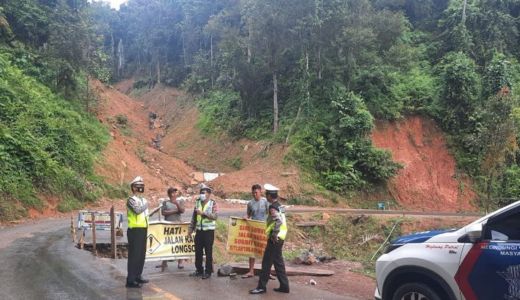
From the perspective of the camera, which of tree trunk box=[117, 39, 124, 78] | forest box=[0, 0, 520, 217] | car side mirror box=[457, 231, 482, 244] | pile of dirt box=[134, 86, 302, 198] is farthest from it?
tree trunk box=[117, 39, 124, 78]

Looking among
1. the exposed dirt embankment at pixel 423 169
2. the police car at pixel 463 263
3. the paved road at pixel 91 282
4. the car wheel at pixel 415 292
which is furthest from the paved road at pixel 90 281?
the exposed dirt embankment at pixel 423 169

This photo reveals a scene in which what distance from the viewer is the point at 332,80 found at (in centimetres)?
3509

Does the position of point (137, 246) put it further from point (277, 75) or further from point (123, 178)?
point (277, 75)

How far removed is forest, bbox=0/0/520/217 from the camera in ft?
88.6

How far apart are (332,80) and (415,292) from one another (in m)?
30.5

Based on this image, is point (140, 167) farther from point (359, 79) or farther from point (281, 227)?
point (281, 227)

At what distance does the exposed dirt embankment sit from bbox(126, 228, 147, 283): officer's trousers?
84.7 ft

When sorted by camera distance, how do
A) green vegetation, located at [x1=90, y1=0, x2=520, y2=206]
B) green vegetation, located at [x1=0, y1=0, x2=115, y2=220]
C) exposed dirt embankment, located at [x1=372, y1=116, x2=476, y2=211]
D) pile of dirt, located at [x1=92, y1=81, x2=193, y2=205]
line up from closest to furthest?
green vegetation, located at [x1=0, y1=0, x2=115, y2=220]
pile of dirt, located at [x1=92, y1=81, x2=193, y2=205]
green vegetation, located at [x1=90, y1=0, x2=520, y2=206]
exposed dirt embankment, located at [x1=372, y1=116, x2=476, y2=211]

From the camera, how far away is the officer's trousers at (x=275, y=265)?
805cm

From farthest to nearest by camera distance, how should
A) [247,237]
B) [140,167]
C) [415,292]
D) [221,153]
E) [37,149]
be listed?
1. [221,153]
2. [140,167]
3. [37,149]
4. [247,237]
5. [415,292]

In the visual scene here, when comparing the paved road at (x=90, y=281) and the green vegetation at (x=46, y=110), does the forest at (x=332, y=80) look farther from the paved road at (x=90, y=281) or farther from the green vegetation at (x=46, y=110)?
the paved road at (x=90, y=281)

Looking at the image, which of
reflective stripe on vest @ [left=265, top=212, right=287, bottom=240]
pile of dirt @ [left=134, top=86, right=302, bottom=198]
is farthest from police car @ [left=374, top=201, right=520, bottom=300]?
pile of dirt @ [left=134, top=86, right=302, bottom=198]

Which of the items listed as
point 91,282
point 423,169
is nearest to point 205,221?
point 91,282

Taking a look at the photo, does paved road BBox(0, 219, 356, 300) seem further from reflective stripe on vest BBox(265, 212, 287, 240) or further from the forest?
the forest
